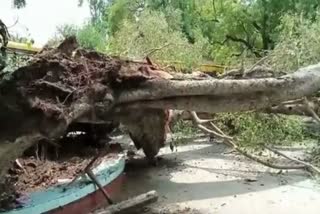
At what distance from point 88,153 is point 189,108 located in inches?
86.9

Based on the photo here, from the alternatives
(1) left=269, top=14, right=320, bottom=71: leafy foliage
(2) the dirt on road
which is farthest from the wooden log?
(1) left=269, top=14, right=320, bottom=71: leafy foliage

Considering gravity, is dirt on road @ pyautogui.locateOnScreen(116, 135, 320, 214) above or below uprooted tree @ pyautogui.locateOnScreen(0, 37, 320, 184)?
below

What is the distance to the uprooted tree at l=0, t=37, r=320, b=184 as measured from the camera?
5.30 metres

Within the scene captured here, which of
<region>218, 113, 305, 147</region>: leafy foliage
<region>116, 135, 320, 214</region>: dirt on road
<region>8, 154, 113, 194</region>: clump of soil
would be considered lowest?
<region>116, 135, 320, 214</region>: dirt on road

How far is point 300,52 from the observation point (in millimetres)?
9477

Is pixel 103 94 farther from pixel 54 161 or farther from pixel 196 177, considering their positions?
pixel 196 177

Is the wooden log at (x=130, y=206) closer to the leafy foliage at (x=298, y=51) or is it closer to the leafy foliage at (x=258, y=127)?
the leafy foliage at (x=258, y=127)

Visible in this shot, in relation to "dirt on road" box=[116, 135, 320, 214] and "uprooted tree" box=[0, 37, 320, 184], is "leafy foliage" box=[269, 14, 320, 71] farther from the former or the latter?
"uprooted tree" box=[0, 37, 320, 184]

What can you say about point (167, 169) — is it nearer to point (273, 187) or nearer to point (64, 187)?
point (273, 187)

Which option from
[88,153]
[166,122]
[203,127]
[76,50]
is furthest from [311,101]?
[76,50]

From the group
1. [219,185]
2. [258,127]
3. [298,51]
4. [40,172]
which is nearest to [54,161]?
[40,172]

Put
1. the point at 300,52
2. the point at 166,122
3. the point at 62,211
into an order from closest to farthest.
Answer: the point at 62,211 < the point at 166,122 < the point at 300,52

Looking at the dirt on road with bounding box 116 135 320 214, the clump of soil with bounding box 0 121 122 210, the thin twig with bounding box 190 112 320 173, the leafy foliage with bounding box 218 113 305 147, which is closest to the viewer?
the clump of soil with bounding box 0 121 122 210

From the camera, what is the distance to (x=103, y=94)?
587 centimetres
